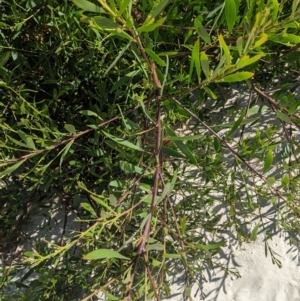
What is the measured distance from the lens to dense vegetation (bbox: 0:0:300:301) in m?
0.95

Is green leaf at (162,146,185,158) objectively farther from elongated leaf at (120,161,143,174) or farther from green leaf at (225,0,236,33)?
Answer: green leaf at (225,0,236,33)

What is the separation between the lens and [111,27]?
2.39 ft

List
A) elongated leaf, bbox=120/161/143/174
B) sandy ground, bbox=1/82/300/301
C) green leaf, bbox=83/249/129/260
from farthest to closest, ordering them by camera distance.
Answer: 1. sandy ground, bbox=1/82/300/301
2. elongated leaf, bbox=120/161/143/174
3. green leaf, bbox=83/249/129/260

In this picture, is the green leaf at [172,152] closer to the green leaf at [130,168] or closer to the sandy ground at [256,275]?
the green leaf at [130,168]

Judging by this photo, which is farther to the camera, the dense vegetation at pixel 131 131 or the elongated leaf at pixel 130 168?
the elongated leaf at pixel 130 168

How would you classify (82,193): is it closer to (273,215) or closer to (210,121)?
(210,121)

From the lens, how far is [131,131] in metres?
1.15

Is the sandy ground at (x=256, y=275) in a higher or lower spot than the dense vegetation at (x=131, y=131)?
lower

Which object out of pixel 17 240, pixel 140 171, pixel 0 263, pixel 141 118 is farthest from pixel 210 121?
pixel 0 263

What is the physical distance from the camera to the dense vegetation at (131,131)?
0.95 meters

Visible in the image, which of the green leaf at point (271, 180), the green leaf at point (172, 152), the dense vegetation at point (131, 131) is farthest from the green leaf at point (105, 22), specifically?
the green leaf at point (271, 180)

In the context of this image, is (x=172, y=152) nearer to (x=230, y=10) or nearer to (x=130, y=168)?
(x=130, y=168)

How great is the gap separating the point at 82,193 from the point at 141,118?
301mm

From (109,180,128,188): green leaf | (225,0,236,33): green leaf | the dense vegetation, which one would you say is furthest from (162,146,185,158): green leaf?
(225,0,236,33): green leaf
